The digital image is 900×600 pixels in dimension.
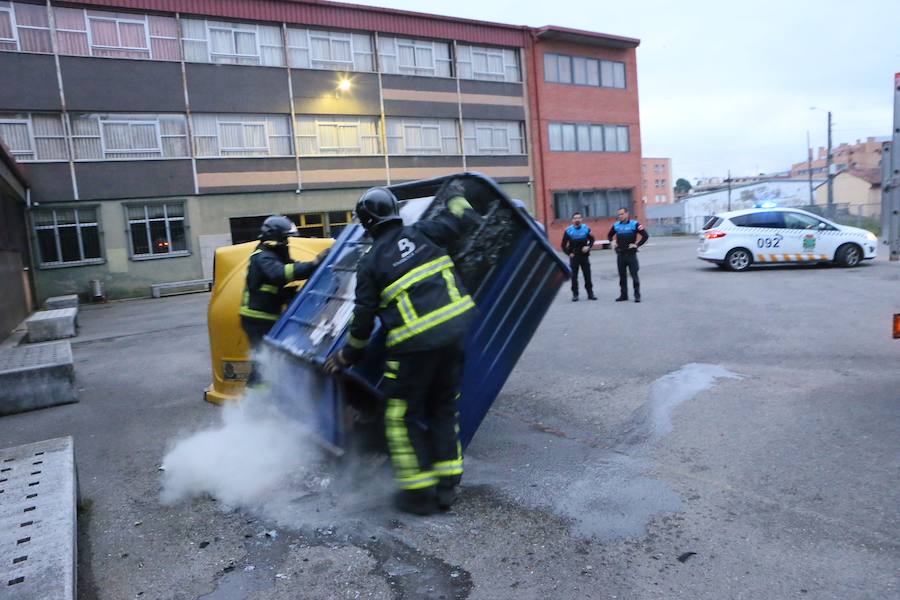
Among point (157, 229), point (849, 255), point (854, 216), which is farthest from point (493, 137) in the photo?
point (854, 216)

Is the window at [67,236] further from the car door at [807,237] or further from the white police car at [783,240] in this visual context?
the car door at [807,237]

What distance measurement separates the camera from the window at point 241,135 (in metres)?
21.8

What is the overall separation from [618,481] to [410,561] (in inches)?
57.1

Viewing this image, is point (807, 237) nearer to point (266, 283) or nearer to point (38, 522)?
point (266, 283)

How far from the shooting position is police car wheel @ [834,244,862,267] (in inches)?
574

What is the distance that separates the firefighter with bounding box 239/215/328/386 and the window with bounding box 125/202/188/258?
17699 mm

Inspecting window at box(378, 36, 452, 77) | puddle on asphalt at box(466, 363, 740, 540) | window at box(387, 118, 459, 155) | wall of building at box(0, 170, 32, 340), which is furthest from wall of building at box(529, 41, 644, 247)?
puddle on asphalt at box(466, 363, 740, 540)

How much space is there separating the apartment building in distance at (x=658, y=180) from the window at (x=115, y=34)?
3952 inches

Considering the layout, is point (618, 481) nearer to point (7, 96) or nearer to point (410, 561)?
point (410, 561)

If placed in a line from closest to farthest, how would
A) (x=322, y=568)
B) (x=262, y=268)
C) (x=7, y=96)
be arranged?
(x=322, y=568) < (x=262, y=268) < (x=7, y=96)

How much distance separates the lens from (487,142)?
28500mm

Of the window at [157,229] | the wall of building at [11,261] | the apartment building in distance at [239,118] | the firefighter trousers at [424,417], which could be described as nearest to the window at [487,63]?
the apartment building in distance at [239,118]

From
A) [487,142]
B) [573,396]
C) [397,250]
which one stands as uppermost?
[487,142]

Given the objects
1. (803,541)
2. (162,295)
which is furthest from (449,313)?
(162,295)
